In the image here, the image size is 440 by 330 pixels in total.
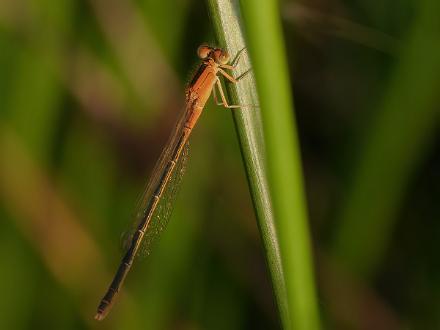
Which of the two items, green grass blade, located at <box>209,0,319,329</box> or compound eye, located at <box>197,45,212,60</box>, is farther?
compound eye, located at <box>197,45,212,60</box>

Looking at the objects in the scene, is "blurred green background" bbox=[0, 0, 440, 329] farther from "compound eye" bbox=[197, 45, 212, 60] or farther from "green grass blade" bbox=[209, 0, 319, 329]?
"green grass blade" bbox=[209, 0, 319, 329]

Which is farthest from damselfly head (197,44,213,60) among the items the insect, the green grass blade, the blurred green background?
the green grass blade

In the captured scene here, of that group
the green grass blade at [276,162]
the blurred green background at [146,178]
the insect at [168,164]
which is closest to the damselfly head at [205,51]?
the insect at [168,164]

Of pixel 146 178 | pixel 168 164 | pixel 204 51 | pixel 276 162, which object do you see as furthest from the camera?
pixel 146 178

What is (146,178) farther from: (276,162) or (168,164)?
(276,162)

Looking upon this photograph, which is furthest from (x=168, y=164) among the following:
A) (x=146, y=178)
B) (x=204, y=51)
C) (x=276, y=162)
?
(x=276, y=162)

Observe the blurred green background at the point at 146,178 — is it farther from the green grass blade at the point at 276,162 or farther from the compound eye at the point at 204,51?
the green grass blade at the point at 276,162
